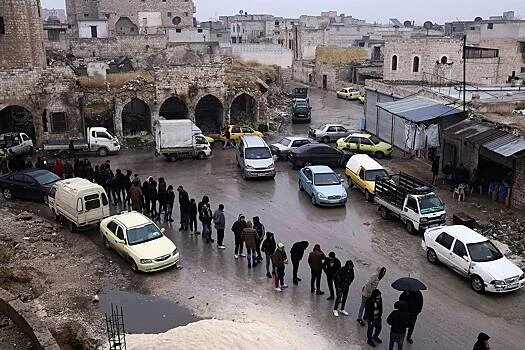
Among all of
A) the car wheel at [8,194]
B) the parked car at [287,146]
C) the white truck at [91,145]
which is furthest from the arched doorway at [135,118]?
the car wheel at [8,194]

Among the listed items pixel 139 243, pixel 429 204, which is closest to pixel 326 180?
pixel 429 204

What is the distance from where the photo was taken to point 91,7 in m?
74.2

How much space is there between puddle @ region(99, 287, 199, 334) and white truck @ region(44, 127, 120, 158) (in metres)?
15.8

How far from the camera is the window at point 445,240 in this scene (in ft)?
51.2

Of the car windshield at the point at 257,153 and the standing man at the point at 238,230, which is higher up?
the car windshield at the point at 257,153

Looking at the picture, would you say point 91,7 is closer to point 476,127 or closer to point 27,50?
point 27,50

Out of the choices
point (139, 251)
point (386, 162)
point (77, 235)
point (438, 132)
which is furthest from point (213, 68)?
point (139, 251)

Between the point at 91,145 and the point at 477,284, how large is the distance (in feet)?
70.2

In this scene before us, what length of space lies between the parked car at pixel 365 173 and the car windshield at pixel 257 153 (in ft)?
13.3

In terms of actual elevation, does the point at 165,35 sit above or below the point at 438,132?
above

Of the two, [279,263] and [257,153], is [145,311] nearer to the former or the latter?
[279,263]

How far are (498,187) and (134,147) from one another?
64.8 ft

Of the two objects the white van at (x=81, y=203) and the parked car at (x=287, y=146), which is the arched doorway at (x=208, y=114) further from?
the white van at (x=81, y=203)

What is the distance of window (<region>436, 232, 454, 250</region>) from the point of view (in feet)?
51.2
